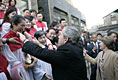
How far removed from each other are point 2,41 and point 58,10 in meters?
10.4

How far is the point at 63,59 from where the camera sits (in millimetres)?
1634

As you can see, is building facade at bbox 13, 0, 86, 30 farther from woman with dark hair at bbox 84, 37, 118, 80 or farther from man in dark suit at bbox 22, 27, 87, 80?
man in dark suit at bbox 22, 27, 87, 80

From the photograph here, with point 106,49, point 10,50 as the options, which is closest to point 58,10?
point 106,49

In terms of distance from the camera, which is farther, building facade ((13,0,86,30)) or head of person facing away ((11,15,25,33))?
building facade ((13,0,86,30))

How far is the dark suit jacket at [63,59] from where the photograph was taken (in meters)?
1.61

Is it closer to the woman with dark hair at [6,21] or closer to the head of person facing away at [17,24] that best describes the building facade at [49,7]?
the woman with dark hair at [6,21]

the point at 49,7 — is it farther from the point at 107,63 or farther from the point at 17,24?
the point at 17,24

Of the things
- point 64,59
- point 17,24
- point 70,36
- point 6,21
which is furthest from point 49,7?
point 64,59

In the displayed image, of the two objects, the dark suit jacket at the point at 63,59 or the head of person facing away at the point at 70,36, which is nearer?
the dark suit jacket at the point at 63,59

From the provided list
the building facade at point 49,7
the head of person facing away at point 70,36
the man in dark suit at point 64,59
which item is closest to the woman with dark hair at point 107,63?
the man in dark suit at point 64,59

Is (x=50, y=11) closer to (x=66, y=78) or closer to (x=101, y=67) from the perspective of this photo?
(x=101, y=67)

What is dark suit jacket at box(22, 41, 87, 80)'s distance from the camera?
161 centimetres

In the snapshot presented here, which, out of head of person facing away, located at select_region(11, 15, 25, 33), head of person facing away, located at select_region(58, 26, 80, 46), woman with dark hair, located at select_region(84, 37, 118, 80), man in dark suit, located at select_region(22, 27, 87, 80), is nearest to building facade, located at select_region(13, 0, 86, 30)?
head of person facing away, located at select_region(11, 15, 25, 33)

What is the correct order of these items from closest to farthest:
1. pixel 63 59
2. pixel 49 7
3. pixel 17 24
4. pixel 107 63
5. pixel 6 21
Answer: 1. pixel 63 59
2. pixel 17 24
3. pixel 6 21
4. pixel 107 63
5. pixel 49 7
